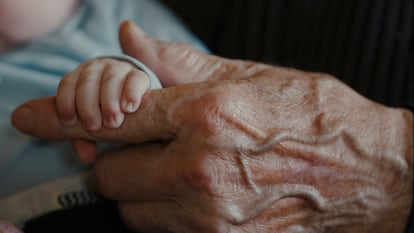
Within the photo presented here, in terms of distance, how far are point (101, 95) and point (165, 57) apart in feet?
0.46

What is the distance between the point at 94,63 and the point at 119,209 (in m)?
0.22

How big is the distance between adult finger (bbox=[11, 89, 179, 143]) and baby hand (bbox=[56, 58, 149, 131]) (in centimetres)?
1

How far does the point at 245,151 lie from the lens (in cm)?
76

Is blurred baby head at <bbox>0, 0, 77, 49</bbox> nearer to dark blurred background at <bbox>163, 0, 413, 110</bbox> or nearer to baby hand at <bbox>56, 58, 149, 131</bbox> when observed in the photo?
baby hand at <bbox>56, 58, 149, 131</bbox>

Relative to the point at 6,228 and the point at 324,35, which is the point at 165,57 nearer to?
the point at 6,228

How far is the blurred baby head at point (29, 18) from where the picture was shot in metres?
0.94

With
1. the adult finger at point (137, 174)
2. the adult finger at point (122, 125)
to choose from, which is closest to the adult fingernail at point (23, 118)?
the adult finger at point (122, 125)

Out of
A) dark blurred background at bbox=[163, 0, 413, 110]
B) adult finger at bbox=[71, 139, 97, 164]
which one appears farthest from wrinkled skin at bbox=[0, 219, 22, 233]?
dark blurred background at bbox=[163, 0, 413, 110]

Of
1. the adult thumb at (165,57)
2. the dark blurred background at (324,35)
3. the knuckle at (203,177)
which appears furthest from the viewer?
→ the dark blurred background at (324,35)

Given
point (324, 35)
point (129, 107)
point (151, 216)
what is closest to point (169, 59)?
point (129, 107)

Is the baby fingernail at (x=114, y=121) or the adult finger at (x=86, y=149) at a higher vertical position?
the baby fingernail at (x=114, y=121)

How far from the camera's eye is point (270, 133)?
0.79m

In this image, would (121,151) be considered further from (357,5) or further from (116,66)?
(357,5)

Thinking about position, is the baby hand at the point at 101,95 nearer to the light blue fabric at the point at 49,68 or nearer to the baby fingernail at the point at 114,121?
the baby fingernail at the point at 114,121
